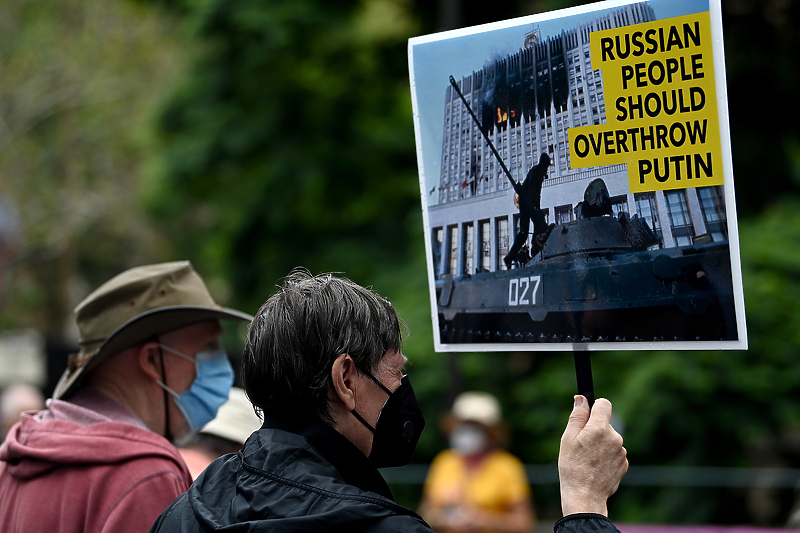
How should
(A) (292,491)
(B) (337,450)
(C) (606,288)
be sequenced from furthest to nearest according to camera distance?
(C) (606,288) < (B) (337,450) < (A) (292,491)

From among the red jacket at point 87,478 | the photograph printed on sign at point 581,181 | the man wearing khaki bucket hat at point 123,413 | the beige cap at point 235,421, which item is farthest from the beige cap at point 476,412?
the photograph printed on sign at point 581,181

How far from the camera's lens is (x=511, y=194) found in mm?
1896

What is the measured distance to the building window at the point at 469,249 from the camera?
1.96m

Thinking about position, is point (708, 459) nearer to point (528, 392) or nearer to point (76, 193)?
point (528, 392)

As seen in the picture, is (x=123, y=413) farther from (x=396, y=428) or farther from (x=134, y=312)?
(x=396, y=428)

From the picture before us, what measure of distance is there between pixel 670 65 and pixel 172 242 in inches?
689

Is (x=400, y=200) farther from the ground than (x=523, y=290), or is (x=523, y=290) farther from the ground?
(x=400, y=200)

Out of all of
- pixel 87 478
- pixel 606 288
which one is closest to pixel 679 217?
pixel 606 288

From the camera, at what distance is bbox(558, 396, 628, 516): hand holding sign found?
1.65 meters

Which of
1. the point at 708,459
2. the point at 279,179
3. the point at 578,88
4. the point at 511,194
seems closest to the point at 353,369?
the point at 511,194

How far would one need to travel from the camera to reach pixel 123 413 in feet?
8.16

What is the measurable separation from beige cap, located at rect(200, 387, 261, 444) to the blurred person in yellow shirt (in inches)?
125

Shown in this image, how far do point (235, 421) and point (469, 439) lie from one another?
11.6 feet

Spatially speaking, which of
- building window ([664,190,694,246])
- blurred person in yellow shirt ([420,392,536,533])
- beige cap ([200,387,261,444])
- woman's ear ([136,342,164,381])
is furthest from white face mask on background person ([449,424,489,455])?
building window ([664,190,694,246])
